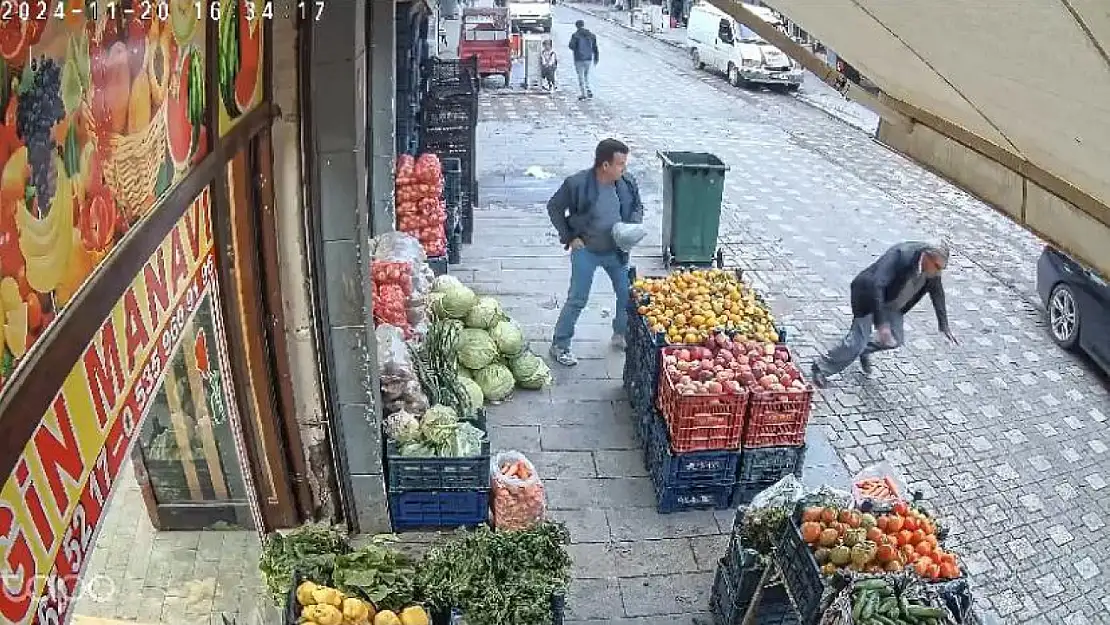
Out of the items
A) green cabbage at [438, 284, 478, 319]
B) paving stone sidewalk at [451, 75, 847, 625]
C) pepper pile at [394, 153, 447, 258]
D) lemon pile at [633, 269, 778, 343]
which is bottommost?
paving stone sidewalk at [451, 75, 847, 625]

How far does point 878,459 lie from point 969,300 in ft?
13.5

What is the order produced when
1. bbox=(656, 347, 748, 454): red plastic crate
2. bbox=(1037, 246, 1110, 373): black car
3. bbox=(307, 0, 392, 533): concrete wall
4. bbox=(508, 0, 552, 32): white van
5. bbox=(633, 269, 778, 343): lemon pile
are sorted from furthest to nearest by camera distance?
bbox=(508, 0, 552, 32): white van
bbox=(1037, 246, 1110, 373): black car
bbox=(633, 269, 778, 343): lemon pile
bbox=(656, 347, 748, 454): red plastic crate
bbox=(307, 0, 392, 533): concrete wall

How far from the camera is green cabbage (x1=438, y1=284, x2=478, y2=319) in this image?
7.93m

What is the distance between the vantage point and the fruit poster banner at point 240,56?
3615mm

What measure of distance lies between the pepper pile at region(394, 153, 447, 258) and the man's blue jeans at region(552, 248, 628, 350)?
5.52ft

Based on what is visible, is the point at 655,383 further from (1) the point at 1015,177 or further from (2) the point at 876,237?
(2) the point at 876,237

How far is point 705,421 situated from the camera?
604 centimetres

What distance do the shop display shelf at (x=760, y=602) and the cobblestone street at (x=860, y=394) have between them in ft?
1.53

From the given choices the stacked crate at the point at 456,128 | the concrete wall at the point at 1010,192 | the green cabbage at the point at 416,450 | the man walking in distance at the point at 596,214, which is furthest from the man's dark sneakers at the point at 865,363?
the concrete wall at the point at 1010,192

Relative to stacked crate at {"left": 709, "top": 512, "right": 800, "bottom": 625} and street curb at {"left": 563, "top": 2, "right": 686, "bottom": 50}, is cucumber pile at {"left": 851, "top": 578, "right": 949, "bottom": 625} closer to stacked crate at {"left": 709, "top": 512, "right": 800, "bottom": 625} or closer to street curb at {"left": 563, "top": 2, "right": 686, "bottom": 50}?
stacked crate at {"left": 709, "top": 512, "right": 800, "bottom": 625}

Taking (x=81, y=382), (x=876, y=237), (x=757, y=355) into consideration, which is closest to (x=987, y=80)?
(x=81, y=382)

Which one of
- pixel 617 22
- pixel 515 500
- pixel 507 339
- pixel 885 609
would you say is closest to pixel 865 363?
pixel 507 339

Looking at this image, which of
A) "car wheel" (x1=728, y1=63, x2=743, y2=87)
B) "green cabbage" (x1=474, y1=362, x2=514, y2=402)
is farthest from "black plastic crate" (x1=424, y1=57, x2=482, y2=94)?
"car wheel" (x1=728, y1=63, x2=743, y2=87)

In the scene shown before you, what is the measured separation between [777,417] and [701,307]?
135 centimetres
